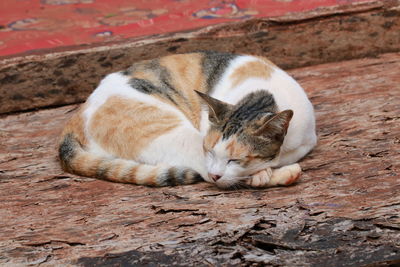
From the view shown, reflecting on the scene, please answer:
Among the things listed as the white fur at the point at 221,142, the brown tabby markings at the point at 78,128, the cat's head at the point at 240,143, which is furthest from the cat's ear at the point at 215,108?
the brown tabby markings at the point at 78,128

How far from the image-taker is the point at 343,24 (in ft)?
17.8

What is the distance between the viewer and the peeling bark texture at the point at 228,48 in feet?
16.8

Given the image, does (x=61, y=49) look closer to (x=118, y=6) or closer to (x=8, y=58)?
(x=8, y=58)

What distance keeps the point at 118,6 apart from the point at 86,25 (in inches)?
18.8

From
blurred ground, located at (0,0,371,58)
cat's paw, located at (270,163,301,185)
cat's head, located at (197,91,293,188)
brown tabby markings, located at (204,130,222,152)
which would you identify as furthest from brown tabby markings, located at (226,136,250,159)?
blurred ground, located at (0,0,371,58)

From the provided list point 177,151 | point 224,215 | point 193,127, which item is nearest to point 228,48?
point 193,127

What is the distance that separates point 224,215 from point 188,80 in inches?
51.3

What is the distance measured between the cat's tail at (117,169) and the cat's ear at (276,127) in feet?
1.42

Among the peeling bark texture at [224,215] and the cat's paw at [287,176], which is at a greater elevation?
the cat's paw at [287,176]

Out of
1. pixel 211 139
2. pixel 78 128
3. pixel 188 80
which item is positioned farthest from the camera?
pixel 188 80

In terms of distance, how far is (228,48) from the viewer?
5336mm

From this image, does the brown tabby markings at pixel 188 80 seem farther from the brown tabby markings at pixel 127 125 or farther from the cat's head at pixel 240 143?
the cat's head at pixel 240 143

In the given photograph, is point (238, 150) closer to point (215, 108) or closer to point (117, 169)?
point (215, 108)

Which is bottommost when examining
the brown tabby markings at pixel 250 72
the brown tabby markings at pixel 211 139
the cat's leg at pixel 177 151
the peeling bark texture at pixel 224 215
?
the peeling bark texture at pixel 224 215
